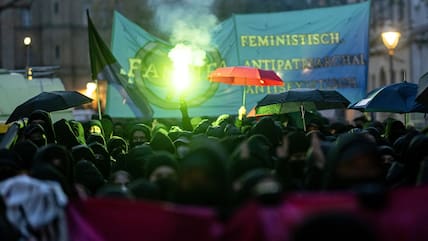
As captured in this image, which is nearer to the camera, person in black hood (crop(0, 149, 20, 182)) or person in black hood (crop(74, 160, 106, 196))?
person in black hood (crop(0, 149, 20, 182))

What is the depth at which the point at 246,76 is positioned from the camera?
18891 mm

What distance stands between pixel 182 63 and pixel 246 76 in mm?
2666

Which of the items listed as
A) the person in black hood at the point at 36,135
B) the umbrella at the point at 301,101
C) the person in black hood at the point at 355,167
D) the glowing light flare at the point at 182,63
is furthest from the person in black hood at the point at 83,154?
the glowing light flare at the point at 182,63

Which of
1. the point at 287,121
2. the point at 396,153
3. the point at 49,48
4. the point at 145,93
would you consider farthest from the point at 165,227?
the point at 49,48

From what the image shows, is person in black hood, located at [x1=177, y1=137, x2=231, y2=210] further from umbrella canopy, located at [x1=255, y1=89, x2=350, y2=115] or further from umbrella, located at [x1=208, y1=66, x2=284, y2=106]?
umbrella, located at [x1=208, y1=66, x2=284, y2=106]

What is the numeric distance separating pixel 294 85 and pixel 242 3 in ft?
121

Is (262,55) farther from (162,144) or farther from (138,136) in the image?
(162,144)

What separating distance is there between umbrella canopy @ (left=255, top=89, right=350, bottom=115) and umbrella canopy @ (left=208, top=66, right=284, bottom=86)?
1.06 m

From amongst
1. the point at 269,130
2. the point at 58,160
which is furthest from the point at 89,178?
the point at 269,130

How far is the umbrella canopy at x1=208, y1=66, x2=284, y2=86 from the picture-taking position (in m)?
18.9

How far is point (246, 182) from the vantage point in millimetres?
7113

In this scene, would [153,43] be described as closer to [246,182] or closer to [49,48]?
[246,182]

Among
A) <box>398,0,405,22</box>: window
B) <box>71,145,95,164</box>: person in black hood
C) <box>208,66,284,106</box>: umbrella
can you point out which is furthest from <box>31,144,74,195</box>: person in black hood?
<box>398,0,405,22</box>: window

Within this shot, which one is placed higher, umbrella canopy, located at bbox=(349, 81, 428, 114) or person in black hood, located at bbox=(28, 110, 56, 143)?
umbrella canopy, located at bbox=(349, 81, 428, 114)
